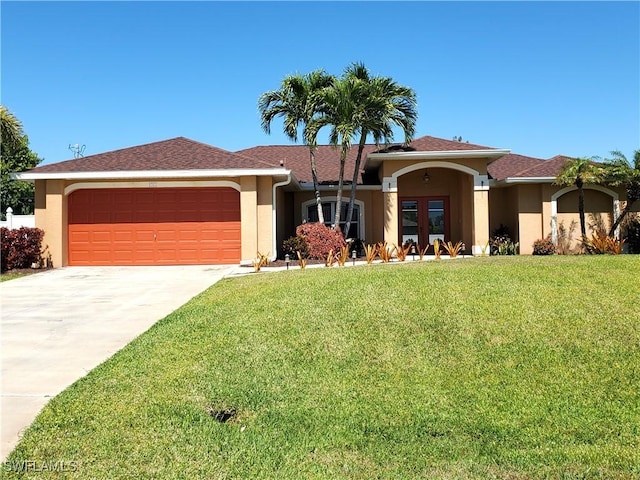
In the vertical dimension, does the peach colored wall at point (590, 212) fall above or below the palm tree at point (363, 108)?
below

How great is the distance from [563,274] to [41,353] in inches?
349

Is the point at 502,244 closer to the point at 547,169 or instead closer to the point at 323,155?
the point at 547,169

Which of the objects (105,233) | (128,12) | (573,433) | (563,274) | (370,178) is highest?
(128,12)

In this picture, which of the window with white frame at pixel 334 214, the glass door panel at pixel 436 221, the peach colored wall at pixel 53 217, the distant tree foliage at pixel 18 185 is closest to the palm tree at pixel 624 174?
the glass door panel at pixel 436 221

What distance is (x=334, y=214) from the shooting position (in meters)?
21.1

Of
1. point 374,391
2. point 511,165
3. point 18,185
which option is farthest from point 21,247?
point 18,185

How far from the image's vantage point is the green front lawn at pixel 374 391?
3971mm

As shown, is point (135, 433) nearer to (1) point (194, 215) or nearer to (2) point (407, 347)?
(2) point (407, 347)

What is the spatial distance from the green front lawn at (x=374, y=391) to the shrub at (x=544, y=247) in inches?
380

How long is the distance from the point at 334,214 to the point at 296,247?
16.0 feet

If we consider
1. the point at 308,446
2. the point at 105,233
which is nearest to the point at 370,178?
the point at 105,233

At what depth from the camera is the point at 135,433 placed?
4.28m

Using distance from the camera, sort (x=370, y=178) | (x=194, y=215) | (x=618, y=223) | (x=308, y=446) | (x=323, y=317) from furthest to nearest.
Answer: (x=370, y=178), (x=618, y=223), (x=194, y=215), (x=323, y=317), (x=308, y=446)

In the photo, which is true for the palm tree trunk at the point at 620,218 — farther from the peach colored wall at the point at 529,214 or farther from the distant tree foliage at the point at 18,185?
the distant tree foliage at the point at 18,185
